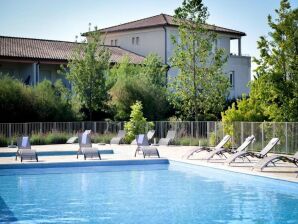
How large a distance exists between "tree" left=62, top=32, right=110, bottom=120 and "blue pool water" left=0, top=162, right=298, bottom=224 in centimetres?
1419

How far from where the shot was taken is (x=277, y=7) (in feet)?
80.3

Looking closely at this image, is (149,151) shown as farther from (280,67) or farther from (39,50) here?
(39,50)

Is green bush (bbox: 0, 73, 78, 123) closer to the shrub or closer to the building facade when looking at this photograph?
the shrub

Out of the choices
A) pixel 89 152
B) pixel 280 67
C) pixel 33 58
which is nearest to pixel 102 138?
pixel 89 152

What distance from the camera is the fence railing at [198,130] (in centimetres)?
2198

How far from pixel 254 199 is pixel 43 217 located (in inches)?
208

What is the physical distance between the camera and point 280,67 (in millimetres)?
23672

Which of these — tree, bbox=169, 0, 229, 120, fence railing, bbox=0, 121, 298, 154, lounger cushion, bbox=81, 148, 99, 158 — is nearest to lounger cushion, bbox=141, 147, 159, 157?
lounger cushion, bbox=81, 148, 99, 158

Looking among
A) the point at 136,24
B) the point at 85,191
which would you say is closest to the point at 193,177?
the point at 85,191

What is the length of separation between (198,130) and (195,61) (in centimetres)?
410

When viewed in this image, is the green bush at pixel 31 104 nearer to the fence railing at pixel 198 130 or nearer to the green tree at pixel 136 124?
the fence railing at pixel 198 130

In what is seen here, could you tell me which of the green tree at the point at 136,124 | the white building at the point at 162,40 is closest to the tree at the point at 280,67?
the green tree at the point at 136,124

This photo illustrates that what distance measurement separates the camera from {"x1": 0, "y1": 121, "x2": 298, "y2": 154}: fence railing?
72.1 feet

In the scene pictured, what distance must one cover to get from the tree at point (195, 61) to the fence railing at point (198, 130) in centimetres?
179
